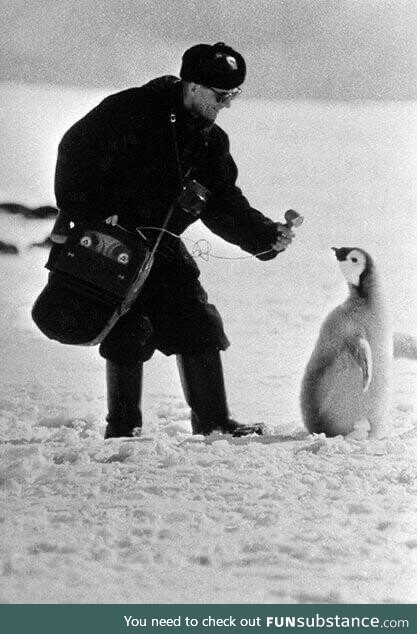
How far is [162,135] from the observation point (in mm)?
2062

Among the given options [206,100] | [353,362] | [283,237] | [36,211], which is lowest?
[353,362]

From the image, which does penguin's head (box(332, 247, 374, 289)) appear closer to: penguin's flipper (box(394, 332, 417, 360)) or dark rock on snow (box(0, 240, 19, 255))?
penguin's flipper (box(394, 332, 417, 360))

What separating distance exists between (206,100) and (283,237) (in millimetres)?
345

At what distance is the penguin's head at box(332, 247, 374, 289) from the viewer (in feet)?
7.35

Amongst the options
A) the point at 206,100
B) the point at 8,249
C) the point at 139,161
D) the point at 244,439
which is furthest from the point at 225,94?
the point at 244,439

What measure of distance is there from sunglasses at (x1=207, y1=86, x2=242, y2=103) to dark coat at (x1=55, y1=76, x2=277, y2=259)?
7 cm

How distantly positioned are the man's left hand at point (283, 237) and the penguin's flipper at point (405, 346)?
376 mm

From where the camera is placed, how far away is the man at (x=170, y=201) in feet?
6.67

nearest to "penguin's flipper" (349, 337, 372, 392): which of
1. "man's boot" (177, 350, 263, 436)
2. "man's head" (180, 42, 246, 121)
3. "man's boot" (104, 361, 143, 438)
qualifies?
"man's boot" (177, 350, 263, 436)

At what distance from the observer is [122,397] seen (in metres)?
2.12

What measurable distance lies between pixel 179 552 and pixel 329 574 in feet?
0.86

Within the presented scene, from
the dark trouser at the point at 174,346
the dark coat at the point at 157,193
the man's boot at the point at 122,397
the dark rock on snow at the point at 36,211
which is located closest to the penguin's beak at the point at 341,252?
the dark coat at the point at 157,193

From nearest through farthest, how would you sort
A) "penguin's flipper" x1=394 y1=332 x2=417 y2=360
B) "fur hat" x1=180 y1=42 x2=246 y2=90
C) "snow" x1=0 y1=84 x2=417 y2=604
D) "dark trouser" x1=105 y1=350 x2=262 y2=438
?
1. "snow" x1=0 y1=84 x2=417 y2=604
2. "fur hat" x1=180 y1=42 x2=246 y2=90
3. "dark trouser" x1=105 y1=350 x2=262 y2=438
4. "penguin's flipper" x1=394 y1=332 x2=417 y2=360

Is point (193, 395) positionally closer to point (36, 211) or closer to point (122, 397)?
point (122, 397)
